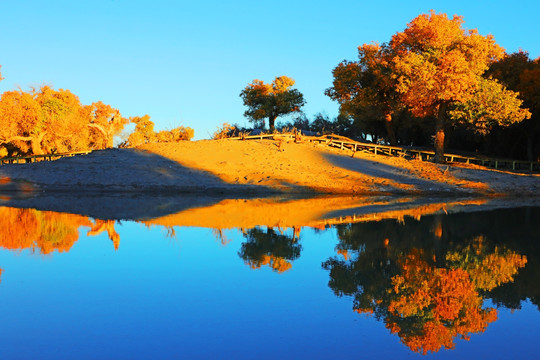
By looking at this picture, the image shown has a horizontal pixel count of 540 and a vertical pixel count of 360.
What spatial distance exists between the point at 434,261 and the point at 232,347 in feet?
19.3

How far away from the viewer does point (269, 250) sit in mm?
11703

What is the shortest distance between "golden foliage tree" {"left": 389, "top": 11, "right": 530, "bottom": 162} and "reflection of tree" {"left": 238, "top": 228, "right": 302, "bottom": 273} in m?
27.1

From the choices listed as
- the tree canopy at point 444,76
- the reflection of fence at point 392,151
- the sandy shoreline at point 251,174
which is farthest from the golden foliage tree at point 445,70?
the sandy shoreline at point 251,174

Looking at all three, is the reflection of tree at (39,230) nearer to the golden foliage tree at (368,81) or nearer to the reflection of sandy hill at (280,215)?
the reflection of sandy hill at (280,215)

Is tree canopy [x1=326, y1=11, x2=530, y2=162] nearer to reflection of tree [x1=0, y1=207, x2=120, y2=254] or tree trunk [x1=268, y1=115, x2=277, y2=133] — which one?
tree trunk [x1=268, y1=115, x2=277, y2=133]

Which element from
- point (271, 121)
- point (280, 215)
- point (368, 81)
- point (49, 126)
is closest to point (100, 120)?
point (49, 126)

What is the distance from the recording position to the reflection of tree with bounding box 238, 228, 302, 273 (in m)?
10.3

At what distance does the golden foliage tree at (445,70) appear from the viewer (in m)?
38.1

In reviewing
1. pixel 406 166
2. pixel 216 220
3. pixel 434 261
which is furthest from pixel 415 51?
pixel 434 261

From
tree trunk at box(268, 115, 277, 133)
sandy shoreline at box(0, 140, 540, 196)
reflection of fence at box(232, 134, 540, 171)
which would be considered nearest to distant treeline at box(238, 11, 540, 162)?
reflection of fence at box(232, 134, 540, 171)

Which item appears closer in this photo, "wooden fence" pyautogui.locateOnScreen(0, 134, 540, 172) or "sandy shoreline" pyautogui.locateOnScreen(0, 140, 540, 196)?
"sandy shoreline" pyautogui.locateOnScreen(0, 140, 540, 196)

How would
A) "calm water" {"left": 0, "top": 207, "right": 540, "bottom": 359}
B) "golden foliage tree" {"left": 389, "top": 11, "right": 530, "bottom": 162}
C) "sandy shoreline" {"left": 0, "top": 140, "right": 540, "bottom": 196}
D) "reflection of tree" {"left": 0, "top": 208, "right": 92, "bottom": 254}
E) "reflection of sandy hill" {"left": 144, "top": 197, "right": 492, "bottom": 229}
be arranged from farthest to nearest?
"golden foliage tree" {"left": 389, "top": 11, "right": 530, "bottom": 162}
"sandy shoreline" {"left": 0, "top": 140, "right": 540, "bottom": 196}
"reflection of sandy hill" {"left": 144, "top": 197, "right": 492, "bottom": 229}
"reflection of tree" {"left": 0, "top": 208, "right": 92, "bottom": 254}
"calm water" {"left": 0, "top": 207, "right": 540, "bottom": 359}

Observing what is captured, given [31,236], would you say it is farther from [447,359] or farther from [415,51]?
[415,51]

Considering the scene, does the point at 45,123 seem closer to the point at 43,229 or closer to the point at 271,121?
the point at 271,121
